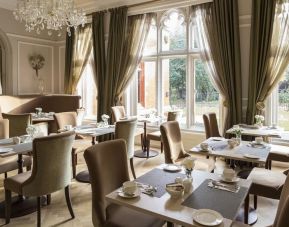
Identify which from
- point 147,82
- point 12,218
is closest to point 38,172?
point 12,218

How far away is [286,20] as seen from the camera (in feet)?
14.5

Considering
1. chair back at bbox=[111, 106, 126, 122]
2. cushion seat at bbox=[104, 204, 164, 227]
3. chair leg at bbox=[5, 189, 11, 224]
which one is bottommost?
chair leg at bbox=[5, 189, 11, 224]

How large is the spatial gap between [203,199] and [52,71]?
23.1ft

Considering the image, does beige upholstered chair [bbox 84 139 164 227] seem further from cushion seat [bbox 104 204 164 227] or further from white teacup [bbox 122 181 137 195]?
white teacup [bbox 122 181 137 195]

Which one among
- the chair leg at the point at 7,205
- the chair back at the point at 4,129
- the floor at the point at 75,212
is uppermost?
the chair back at the point at 4,129

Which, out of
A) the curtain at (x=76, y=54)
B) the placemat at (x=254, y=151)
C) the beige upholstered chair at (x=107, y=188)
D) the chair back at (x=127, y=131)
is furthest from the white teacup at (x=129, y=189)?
the curtain at (x=76, y=54)

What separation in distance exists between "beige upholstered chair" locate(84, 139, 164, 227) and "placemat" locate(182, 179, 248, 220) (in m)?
0.40

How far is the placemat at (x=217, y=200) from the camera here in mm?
1555

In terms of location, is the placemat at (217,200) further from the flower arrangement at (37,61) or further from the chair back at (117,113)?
the flower arrangement at (37,61)

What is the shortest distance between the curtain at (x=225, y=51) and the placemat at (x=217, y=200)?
3.34m

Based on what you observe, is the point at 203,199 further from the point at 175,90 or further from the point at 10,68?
the point at 10,68

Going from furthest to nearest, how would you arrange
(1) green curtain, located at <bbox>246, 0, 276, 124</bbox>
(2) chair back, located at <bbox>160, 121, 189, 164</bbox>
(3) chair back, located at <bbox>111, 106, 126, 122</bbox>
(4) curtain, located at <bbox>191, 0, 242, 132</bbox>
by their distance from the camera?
1. (3) chair back, located at <bbox>111, 106, 126, 122</bbox>
2. (4) curtain, located at <bbox>191, 0, 242, 132</bbox>
3. (1) green curtain, located at <bbox>246, 0, 276, 124</bbox>
4. (2) chair back, located at <bbox>160, 121, 189, 164</bbox>

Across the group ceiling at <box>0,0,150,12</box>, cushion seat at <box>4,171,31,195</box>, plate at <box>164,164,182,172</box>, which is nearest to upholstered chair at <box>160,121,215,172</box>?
plate at <box>164,164,182,172</box>

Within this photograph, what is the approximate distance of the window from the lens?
5.66 metres
